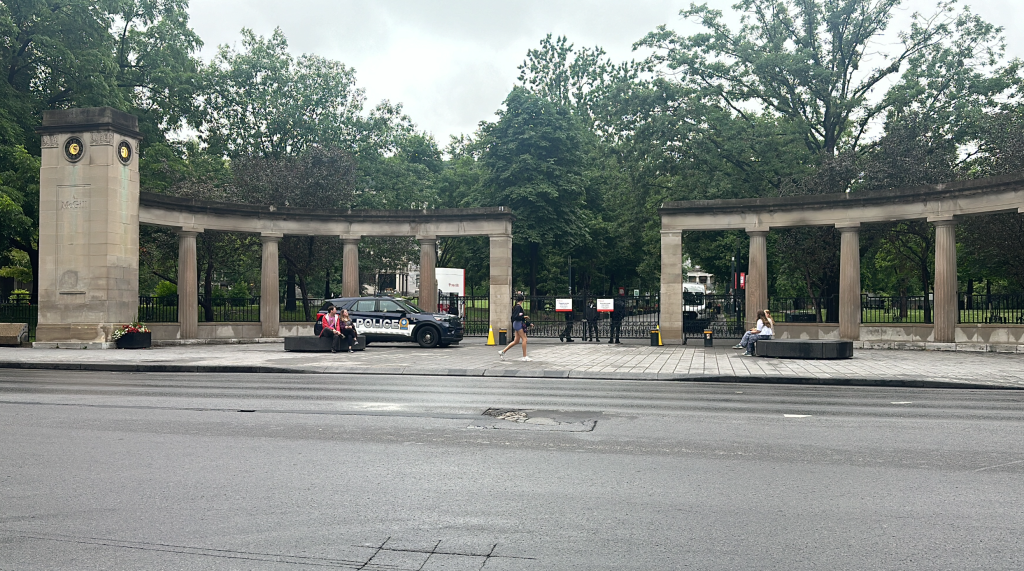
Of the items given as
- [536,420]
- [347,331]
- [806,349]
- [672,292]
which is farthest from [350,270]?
[536,420]

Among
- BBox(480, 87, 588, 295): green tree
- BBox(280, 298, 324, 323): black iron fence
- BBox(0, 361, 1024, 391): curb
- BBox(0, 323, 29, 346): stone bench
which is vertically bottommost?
BBox(0, 361, 1024, 391): curb

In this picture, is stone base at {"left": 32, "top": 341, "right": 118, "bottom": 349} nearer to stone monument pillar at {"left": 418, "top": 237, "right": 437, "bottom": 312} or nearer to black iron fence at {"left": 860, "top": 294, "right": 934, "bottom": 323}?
stone monument pillar at {"left": 418, "top": 237, "right": 437, "bottom": 312}

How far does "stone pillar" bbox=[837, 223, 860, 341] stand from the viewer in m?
26.4

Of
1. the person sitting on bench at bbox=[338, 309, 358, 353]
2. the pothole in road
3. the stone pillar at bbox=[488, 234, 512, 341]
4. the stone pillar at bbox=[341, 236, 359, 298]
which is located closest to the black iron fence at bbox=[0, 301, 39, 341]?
the stone pillar at bbox=[341, 236, 359, 298]

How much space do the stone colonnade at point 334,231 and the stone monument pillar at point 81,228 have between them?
3314mm

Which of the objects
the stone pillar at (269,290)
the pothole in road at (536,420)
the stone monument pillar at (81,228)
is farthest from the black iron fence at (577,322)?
the pothole in road at (536,420)

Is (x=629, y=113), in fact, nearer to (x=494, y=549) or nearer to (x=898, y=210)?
(x=898, y=210)

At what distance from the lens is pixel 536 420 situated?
9.46m

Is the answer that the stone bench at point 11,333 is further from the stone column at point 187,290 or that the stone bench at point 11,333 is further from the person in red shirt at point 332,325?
the person in red shirt at point 332,325

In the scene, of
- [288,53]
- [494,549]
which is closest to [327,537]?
[494,549]

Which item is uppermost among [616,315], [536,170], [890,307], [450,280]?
[536,170]

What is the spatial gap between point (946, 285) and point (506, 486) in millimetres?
23460

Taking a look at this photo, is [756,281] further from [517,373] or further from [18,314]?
[18,314]

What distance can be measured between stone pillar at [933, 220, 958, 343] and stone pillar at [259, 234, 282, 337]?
24306 millimetres
